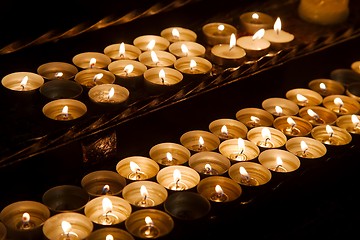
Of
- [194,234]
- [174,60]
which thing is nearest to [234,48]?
[174,60]

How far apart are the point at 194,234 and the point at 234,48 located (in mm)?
618

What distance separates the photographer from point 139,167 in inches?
68.6

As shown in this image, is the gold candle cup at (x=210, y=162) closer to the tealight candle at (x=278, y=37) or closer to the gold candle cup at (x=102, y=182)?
the gold candle cup at (x=102, y=182)

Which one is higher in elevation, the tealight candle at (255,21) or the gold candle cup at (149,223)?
the tealight candle at (255,21)

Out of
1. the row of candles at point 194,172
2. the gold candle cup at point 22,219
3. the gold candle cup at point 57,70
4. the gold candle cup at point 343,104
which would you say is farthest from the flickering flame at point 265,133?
the gold candle cup at point 22,219

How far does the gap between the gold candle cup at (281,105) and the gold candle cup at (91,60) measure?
52 cm

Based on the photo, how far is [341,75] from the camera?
2.29 metres

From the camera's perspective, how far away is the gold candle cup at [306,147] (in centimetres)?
185

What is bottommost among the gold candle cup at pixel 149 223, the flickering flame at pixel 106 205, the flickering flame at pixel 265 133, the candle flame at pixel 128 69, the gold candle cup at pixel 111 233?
the gold candle cup at pixel 111 233

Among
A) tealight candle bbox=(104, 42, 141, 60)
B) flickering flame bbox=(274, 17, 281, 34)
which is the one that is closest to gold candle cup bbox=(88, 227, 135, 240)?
tealight candle bbox=(104, 42, 141, 60)

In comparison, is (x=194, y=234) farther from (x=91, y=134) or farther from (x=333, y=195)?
(x=333, y=195)

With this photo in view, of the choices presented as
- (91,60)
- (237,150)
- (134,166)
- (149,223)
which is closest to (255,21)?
(237,150)

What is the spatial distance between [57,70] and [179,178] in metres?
0.44

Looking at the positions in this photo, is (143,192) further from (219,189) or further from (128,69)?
(128,69)
